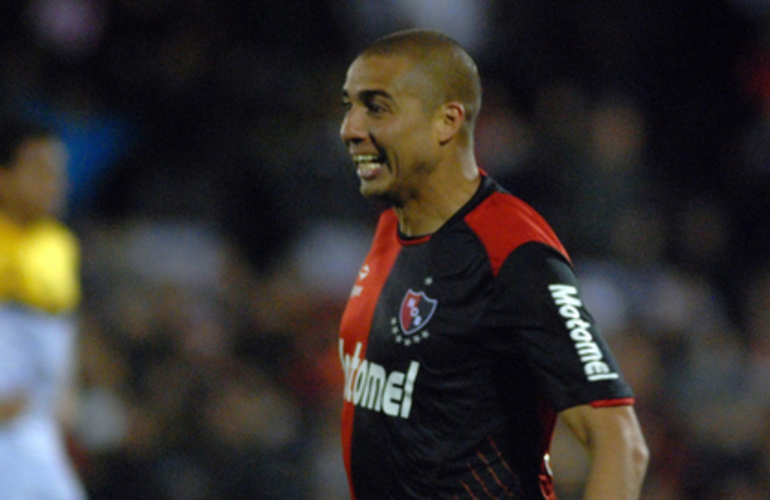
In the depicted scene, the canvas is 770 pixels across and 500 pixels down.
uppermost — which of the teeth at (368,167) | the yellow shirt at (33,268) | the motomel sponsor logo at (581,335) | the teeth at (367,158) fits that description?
the teeth at (367,158)

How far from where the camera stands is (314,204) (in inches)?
292

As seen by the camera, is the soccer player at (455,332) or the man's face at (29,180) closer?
the soccer player at (455,332)

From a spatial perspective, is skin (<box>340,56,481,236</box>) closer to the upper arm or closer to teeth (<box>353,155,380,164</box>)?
teeth (<box>353,155,380,164</box>)

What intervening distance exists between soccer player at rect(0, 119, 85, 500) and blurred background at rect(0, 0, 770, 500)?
4.12 feet

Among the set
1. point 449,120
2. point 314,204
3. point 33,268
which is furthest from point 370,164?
point 314,204

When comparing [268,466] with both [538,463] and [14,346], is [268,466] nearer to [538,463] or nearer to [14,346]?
[14,346]

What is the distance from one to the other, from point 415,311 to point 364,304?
9.8 inches

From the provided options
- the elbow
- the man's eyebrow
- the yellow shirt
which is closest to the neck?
the man's eyebrow

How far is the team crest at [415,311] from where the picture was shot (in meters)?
2.63

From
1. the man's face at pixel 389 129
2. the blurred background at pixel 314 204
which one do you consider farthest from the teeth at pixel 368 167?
the blurred background at pixel 314 204

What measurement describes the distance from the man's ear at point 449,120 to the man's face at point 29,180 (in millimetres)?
2340

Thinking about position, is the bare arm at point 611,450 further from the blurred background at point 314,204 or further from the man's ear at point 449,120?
the blurred background at point 314,204

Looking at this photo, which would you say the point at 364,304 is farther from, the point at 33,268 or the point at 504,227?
the point at 33,268

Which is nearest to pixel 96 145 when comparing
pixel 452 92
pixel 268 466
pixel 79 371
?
pixel 79 371
